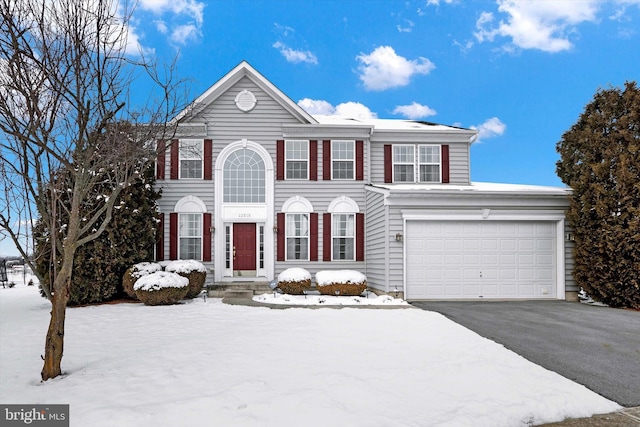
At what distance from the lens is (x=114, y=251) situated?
474 inches

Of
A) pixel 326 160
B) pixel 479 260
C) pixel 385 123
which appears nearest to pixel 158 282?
pixel 326 160

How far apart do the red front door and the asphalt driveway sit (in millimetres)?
5721

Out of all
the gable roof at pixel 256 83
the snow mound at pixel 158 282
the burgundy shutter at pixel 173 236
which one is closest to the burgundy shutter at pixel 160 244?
the burgundy shutter at pixel 173 236

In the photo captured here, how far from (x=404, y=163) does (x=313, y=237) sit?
4.21m

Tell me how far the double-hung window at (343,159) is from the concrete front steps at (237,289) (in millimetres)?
4486

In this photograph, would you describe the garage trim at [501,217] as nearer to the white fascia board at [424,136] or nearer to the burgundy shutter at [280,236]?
the white fascia board at [424,136]

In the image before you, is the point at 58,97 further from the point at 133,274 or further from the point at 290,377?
the point at 133,274

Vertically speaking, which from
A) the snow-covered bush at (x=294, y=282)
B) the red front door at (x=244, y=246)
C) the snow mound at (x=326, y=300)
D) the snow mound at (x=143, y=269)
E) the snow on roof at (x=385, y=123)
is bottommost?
the snow mound at (x=326, y=300)

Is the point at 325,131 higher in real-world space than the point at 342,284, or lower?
higher

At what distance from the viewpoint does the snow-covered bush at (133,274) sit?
469 inches

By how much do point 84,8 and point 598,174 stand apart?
12.1 m

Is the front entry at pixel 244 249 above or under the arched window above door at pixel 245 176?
under

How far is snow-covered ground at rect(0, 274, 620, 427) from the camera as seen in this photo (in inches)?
166

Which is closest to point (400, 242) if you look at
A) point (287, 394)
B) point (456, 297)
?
point (456, 297)
